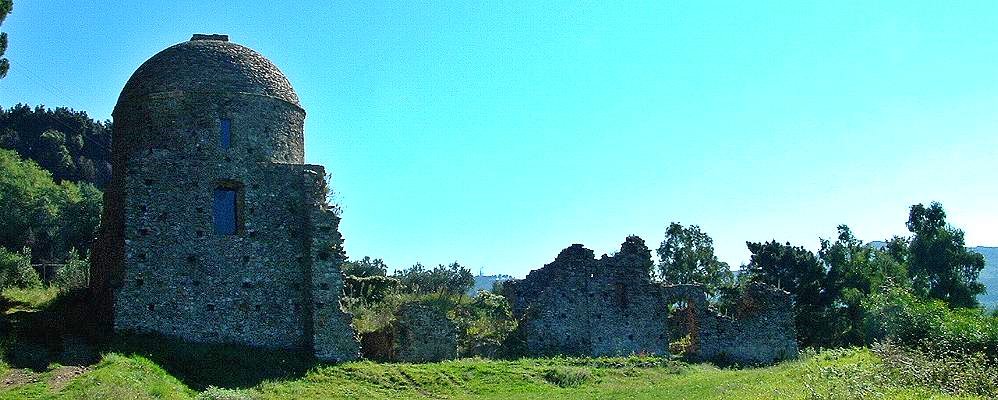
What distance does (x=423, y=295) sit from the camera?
2897 centimetres

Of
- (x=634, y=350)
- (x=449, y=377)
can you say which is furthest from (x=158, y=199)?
(x=634, y=350)

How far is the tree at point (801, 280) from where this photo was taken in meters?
39.0

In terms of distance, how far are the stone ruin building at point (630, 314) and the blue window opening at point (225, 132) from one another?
1083 centimetres

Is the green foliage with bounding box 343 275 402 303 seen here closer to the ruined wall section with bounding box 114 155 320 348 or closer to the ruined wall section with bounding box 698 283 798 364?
the ruined wall section with bounding box 114 155 320 348

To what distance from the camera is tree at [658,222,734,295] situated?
4425cm

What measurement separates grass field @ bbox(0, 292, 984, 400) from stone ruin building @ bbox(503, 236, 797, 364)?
240 centimetres

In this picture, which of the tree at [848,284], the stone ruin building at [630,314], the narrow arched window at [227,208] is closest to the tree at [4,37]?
the narrow arched window at [227,208]

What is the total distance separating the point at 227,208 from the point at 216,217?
44 centimetres

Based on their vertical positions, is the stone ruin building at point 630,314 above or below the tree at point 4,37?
below

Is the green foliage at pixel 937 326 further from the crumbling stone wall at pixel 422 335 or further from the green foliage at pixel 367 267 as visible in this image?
the green foliage at pixel 367 267

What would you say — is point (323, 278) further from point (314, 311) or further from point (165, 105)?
point (165, 105)

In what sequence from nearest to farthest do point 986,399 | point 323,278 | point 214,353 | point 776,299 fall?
1. point 986,399
2. point 214,353
3. point 323,278
4. point 776,299

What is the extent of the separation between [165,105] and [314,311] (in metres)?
7.72

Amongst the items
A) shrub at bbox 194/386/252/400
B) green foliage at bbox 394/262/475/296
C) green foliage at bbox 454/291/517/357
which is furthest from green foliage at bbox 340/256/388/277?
shrub at bbox 194/386/252/400
